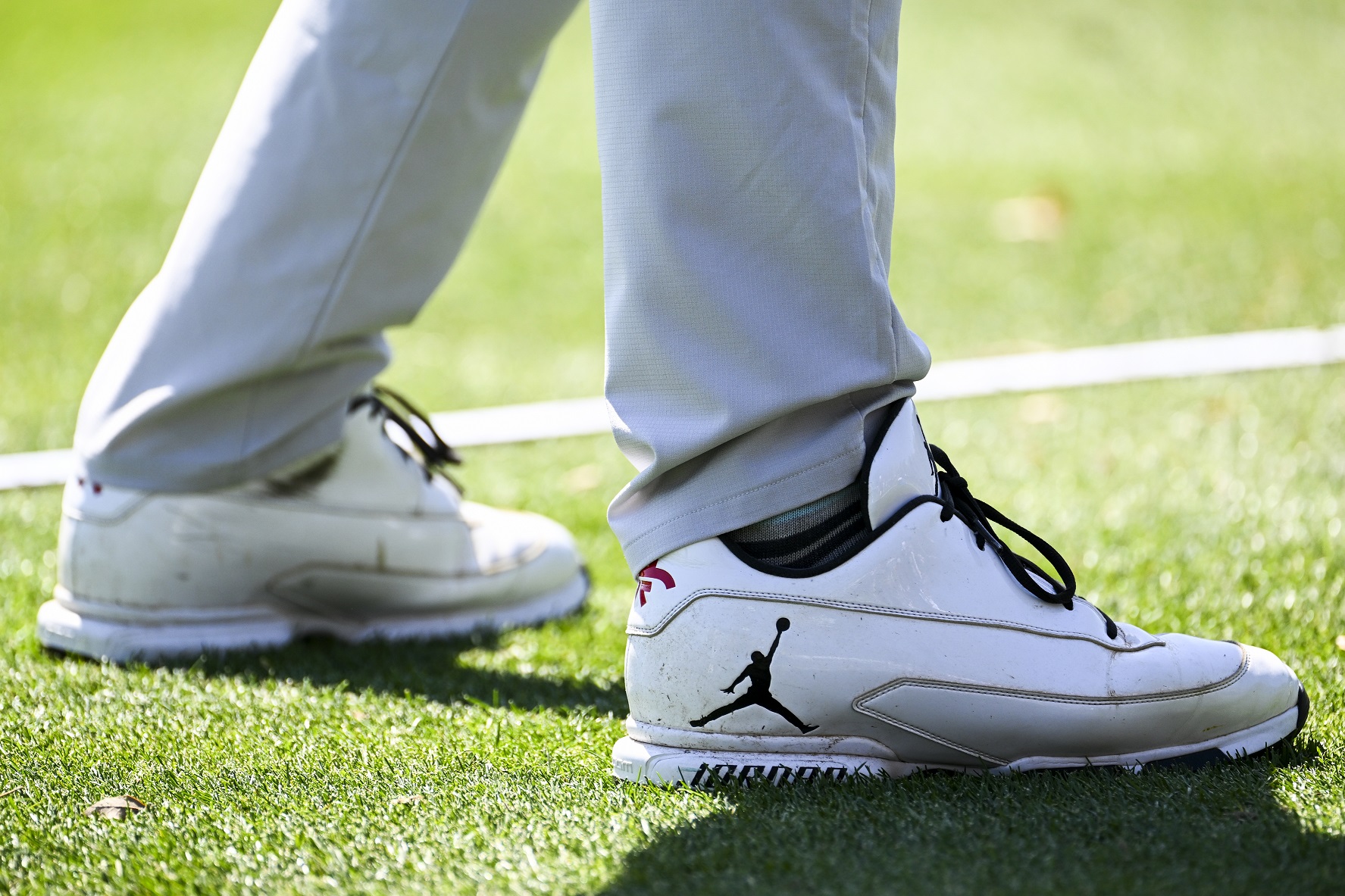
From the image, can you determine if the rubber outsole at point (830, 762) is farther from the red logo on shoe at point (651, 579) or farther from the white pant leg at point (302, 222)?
the white pant leg at point (302, 222)

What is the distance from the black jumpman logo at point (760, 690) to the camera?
1076 millimetres

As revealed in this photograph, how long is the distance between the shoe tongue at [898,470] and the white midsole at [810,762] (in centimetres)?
22

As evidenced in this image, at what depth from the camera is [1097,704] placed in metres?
1.10

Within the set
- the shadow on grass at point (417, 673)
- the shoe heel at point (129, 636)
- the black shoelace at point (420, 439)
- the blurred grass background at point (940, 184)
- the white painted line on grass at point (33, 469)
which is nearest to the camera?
the shadow on grass at point (417, 673)

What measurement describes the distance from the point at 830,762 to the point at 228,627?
87cm

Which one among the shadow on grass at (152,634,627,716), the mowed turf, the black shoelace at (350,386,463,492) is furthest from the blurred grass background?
the shadow on grass at (152,634,627,716)

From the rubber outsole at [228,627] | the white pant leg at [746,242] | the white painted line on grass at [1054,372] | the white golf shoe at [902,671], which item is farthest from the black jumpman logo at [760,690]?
the white painted line on grass at [1054,372]

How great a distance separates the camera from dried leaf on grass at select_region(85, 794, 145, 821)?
1054mm

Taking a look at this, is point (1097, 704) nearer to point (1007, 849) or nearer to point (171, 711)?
point (1007, 849)

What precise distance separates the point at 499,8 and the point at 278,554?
74 cm

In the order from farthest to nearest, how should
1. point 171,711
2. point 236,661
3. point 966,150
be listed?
point 966,150 → point 236,661 → point 171,711

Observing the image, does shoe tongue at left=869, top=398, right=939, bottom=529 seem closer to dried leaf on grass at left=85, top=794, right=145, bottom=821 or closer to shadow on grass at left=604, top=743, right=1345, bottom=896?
shadow on grass at left=604, top=743, right=1345, bottom=896

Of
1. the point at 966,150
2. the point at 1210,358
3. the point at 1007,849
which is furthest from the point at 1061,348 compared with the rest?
the point at 1007,849

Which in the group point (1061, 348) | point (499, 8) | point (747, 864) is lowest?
point (1061, 348)
